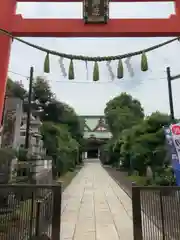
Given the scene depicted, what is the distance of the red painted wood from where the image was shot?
6.34 metres

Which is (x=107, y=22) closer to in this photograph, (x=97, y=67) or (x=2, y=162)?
(x=97, y=67)

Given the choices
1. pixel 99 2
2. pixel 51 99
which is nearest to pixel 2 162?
pixel 99 2

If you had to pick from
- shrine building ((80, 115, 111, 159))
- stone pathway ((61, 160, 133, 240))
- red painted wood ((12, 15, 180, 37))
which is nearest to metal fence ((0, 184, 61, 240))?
stone pathway ((61, 160, 133, 240))

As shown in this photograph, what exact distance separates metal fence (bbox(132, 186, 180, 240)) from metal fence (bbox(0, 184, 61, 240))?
1292 millimetres

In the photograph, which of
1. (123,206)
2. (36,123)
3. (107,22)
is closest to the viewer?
(107,22)

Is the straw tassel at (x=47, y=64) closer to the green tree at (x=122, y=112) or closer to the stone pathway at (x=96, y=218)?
the stone pathway at (x=96, y=218)

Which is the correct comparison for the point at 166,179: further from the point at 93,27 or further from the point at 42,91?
the point at 42,91

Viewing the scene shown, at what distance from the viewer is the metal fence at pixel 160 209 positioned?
4078 millimetres

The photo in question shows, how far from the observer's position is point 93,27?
20.9 ft

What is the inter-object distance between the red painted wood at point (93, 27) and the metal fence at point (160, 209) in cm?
408

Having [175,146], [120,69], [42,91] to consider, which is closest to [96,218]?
[175,146]

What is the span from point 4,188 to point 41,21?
4316 mm

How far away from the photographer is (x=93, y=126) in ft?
185

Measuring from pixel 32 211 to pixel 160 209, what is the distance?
6.93 ft
